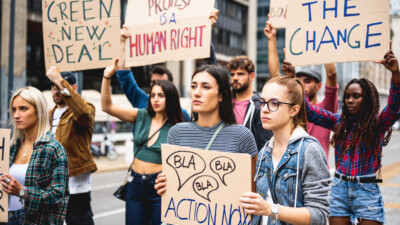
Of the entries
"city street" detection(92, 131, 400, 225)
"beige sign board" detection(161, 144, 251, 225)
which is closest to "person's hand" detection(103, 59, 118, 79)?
"beige sign board" detection(161, 144, 251, 225)

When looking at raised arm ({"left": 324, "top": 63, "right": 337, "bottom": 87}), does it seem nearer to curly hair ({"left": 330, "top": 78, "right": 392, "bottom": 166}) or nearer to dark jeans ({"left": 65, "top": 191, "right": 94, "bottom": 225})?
curly hair ({"left": 330, "top": 78, "right": 392, "bottom": 166})

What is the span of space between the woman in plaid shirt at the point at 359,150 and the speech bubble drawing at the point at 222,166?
148 cm

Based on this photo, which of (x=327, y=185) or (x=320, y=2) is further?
(x=320, y=2)

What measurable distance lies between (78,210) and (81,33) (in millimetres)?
1695

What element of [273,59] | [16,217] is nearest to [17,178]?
[16,217]

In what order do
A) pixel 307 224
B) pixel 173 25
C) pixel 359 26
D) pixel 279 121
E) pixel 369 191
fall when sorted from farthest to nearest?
pixel 173 25 < pixel 369 191 < pixel 359 26 < pixel 279 121 < pixel 307 224

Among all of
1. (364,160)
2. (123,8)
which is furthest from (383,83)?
(364,160)

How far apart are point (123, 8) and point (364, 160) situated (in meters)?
24.3

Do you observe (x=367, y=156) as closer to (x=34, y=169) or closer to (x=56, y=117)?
(x=34, y=169)

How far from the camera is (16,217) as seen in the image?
2.93 metres

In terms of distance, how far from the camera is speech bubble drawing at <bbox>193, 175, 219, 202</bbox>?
7.41 feet

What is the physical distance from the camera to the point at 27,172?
2.81 metres

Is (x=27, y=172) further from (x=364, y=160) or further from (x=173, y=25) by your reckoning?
(x=364, y=160)

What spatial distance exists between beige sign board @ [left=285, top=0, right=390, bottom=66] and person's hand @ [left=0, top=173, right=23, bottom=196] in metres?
2.15
